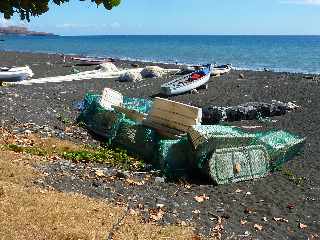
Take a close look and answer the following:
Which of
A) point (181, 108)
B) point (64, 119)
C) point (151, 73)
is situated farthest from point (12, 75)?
point (181, 108)

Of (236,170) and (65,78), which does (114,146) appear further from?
(65,78)

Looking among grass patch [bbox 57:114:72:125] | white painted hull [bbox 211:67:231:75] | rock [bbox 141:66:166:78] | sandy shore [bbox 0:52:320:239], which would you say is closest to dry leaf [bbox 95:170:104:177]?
sandy shore [bbox 0:52:320:239]

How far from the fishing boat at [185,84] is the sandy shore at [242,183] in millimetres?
569

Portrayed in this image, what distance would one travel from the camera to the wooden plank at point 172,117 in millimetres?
17312

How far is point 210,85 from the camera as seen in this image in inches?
1496

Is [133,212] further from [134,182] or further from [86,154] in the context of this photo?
[86,154]

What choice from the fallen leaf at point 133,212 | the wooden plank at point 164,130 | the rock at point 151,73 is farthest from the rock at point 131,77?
the fallen leaf at point 133,212

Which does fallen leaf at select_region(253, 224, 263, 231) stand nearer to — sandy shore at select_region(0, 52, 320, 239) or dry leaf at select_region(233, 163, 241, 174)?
sandy shore at select_region(0, 52, 320, 239)

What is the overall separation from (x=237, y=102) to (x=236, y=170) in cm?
1577

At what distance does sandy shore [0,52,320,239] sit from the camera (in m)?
11.8

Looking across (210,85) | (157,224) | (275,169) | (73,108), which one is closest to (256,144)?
(275,169)

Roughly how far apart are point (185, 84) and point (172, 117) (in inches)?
632

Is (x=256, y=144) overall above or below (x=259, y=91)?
above

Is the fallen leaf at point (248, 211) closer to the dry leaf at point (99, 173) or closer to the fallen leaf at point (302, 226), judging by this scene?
the fallen leaf at point (302, 226)
